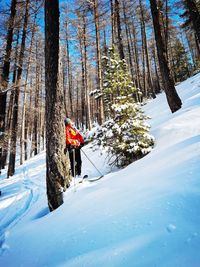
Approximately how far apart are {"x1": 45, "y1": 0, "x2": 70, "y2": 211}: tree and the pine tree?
2127mm

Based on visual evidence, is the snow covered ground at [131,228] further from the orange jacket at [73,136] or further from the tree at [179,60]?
the tree at [179,60]

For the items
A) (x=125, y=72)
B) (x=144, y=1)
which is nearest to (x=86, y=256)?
(x=125, y=72)

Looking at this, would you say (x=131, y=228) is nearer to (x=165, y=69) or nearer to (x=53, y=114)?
(x=53, y=114)

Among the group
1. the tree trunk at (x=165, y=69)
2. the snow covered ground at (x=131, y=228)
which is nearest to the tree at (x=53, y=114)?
the snow covered ground at (x=131, y=228)

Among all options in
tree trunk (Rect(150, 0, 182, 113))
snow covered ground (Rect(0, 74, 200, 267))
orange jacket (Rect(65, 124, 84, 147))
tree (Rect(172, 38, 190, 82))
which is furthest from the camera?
tree (Rect(172, 38, 190, 82))

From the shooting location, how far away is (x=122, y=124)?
593cm

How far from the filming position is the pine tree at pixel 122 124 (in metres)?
5.72

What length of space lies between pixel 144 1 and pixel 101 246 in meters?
21.4

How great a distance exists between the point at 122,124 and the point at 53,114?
2.55 metres

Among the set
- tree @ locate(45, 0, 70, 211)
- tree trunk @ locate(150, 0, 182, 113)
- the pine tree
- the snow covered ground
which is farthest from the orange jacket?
tree trunk @ locate(150, 0, 182, 113)

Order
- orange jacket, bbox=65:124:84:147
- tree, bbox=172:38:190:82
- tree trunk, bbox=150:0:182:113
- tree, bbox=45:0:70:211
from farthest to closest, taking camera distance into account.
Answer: tree, bbox=172:38:190:82
tree trunk, bbox=150:0:182:113
orange jacket, bbox=65:124:84:147
tree, bbox=45:0:70:211

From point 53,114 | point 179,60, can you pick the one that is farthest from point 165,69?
point 179,60

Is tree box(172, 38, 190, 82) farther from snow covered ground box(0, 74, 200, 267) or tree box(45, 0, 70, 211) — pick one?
snow covered ground box(0, 74, 200, 267)

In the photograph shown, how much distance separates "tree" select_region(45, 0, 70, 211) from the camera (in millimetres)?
3998
